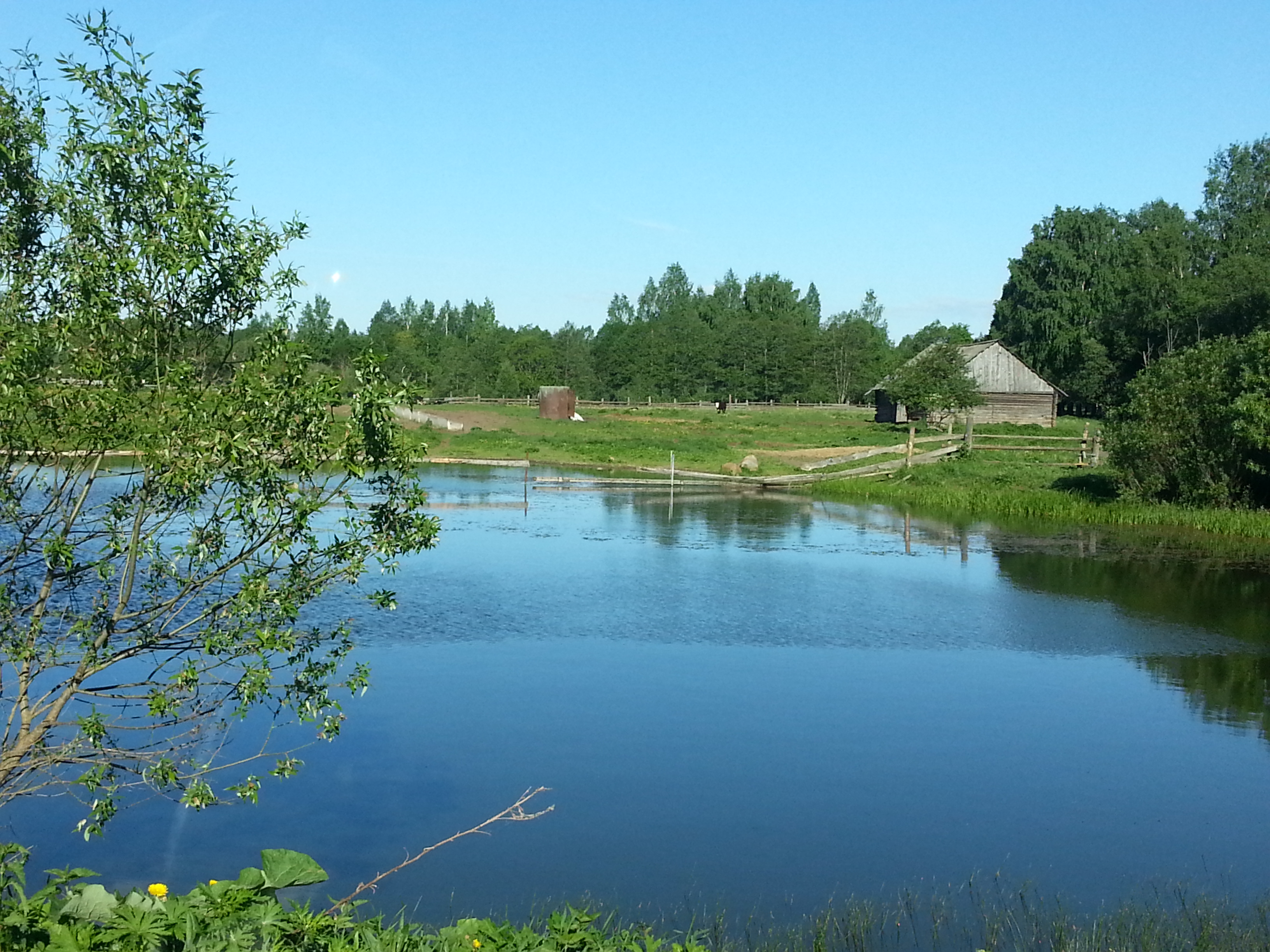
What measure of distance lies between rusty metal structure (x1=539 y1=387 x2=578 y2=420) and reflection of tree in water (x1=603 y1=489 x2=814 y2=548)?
32281 millimetres

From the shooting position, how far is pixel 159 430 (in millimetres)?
8188

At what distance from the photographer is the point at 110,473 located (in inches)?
368

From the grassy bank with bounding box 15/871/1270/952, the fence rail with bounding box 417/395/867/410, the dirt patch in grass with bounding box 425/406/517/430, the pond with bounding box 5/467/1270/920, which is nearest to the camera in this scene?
the grassy bank with bounding box 15/871/1270/952

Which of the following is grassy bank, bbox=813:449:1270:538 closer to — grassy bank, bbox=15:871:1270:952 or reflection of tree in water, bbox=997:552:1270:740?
reflection of tree in water, bbox=997:552:1270:740

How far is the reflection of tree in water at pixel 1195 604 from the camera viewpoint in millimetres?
17750

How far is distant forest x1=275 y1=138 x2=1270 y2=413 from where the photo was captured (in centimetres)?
7631

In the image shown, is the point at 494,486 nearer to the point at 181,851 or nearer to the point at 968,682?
the point at 968,682

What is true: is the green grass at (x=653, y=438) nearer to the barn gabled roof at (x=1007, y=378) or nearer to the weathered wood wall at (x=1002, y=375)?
the barn gabled roof at (x=1007, y=378)

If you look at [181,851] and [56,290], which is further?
[181,851]

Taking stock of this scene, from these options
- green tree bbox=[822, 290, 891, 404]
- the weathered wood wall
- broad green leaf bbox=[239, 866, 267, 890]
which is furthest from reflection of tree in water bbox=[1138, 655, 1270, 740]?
green tree bbox=[822, 290, 891, 404]

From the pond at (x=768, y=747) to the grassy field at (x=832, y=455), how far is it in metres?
4.41

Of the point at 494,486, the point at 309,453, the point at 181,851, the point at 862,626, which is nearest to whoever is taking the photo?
the point at 309,453

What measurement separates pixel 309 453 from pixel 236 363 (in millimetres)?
1235

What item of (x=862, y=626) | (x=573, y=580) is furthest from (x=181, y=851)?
(x=573, y=580)
